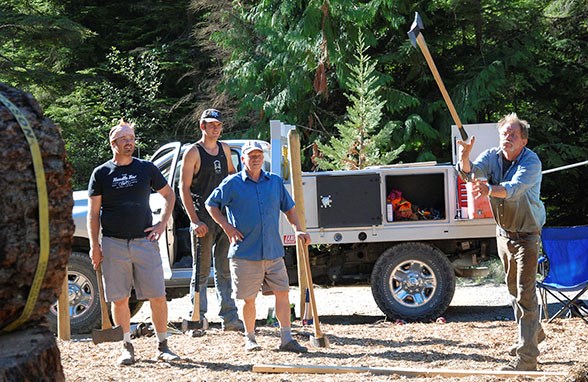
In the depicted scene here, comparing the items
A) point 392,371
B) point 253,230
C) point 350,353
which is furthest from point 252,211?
point 392,371

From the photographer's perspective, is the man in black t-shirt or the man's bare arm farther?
the man's bare arm

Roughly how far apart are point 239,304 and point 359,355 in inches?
45.3

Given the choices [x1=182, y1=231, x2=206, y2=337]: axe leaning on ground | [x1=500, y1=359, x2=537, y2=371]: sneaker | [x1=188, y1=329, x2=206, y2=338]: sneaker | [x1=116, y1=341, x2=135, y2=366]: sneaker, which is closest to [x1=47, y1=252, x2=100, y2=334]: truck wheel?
[x1=182, y1=231, x2=206, y2=337]: axe leaning on ground

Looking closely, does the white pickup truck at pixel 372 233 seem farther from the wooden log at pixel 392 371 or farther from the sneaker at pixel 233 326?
the wooden log at pixel 392 371

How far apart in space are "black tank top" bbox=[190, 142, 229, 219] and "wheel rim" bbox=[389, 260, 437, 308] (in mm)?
2364

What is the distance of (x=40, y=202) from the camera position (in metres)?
3.17

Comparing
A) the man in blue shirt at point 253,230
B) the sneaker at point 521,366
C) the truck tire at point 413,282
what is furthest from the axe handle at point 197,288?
the sneaker at point 521,366

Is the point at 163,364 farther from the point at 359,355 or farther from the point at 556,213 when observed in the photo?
the point at 556,213

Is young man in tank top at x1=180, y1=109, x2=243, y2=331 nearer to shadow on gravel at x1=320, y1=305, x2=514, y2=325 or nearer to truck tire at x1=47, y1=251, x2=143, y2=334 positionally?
truck tire at x1=47, y1=251, x2=143, y2=334

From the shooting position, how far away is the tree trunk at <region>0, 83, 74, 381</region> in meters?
3.08

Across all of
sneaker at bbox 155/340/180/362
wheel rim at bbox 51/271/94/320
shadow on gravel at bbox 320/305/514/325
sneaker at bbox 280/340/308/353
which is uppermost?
wheel rim at bbox 51/271/94/320

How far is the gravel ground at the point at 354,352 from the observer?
627 cm

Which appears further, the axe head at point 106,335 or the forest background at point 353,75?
the forest background at point 353,75

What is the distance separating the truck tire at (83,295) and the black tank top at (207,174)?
1766mm
